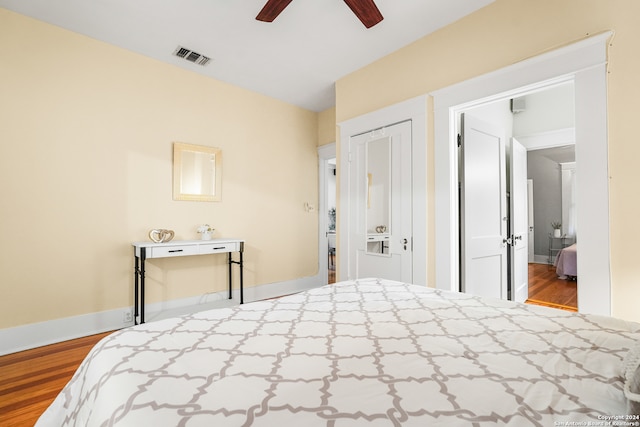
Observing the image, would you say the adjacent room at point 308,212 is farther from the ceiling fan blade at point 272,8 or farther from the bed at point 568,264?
the bed at point 568,264

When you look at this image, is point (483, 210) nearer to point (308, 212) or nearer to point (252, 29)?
point (308, 212)

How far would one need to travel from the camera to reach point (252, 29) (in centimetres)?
276

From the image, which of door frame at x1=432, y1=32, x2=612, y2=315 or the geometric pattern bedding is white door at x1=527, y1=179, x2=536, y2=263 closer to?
door frame at x1=432, y1=32, x2=612, y2=315

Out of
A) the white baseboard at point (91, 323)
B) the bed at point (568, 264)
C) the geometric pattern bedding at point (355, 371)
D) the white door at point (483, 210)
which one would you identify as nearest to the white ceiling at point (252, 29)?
the white door at point (483, 210)

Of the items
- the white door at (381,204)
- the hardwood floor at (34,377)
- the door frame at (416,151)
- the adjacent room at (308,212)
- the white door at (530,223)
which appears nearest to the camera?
the adjacent room at (308,212)

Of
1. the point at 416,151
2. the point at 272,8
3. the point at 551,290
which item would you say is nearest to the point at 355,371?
the point at 272,8

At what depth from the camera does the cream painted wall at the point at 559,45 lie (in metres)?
1.83

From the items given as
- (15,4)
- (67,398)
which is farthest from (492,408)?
(15,4)

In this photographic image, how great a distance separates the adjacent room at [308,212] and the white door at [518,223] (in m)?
0.04

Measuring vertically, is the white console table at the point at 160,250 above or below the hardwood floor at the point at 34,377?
above

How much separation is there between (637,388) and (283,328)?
995mm

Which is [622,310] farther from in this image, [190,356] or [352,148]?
[352,148]

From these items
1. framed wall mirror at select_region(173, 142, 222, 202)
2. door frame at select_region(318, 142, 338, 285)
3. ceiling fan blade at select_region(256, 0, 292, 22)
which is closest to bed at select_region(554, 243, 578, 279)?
door frame at select_region(318, 142, 338, 285)

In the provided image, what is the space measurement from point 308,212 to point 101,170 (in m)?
2.75
